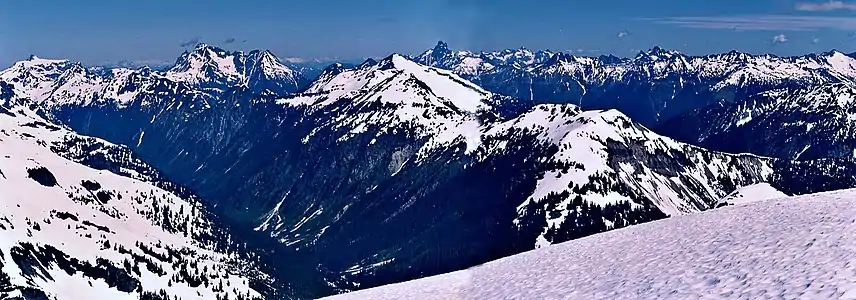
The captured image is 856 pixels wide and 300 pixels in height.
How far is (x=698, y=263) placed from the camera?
36094 millimetres

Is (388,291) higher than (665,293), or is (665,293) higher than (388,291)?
(388,291)

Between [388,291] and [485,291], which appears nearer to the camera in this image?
[485,291]

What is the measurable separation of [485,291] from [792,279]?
62.8 feet

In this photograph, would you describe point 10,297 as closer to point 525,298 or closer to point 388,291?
point 388,291

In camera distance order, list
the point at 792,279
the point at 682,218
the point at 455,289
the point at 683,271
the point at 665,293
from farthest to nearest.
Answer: the point at 682,218 → the point at 455,289 → the point at 683,271 → the point at 665,293 → the point at 792,279

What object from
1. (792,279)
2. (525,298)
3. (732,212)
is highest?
(732,212)

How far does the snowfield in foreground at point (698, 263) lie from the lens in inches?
1157

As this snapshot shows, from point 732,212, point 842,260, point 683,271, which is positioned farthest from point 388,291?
point 842,260

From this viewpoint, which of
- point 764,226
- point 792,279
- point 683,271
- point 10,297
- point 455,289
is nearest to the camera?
point 792,279

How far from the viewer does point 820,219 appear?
129ft

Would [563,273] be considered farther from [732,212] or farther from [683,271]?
[732,212]

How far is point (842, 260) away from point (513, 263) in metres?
25.7

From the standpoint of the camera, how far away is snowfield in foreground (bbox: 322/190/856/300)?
2939 cm

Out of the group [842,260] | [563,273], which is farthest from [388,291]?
[842,260]
